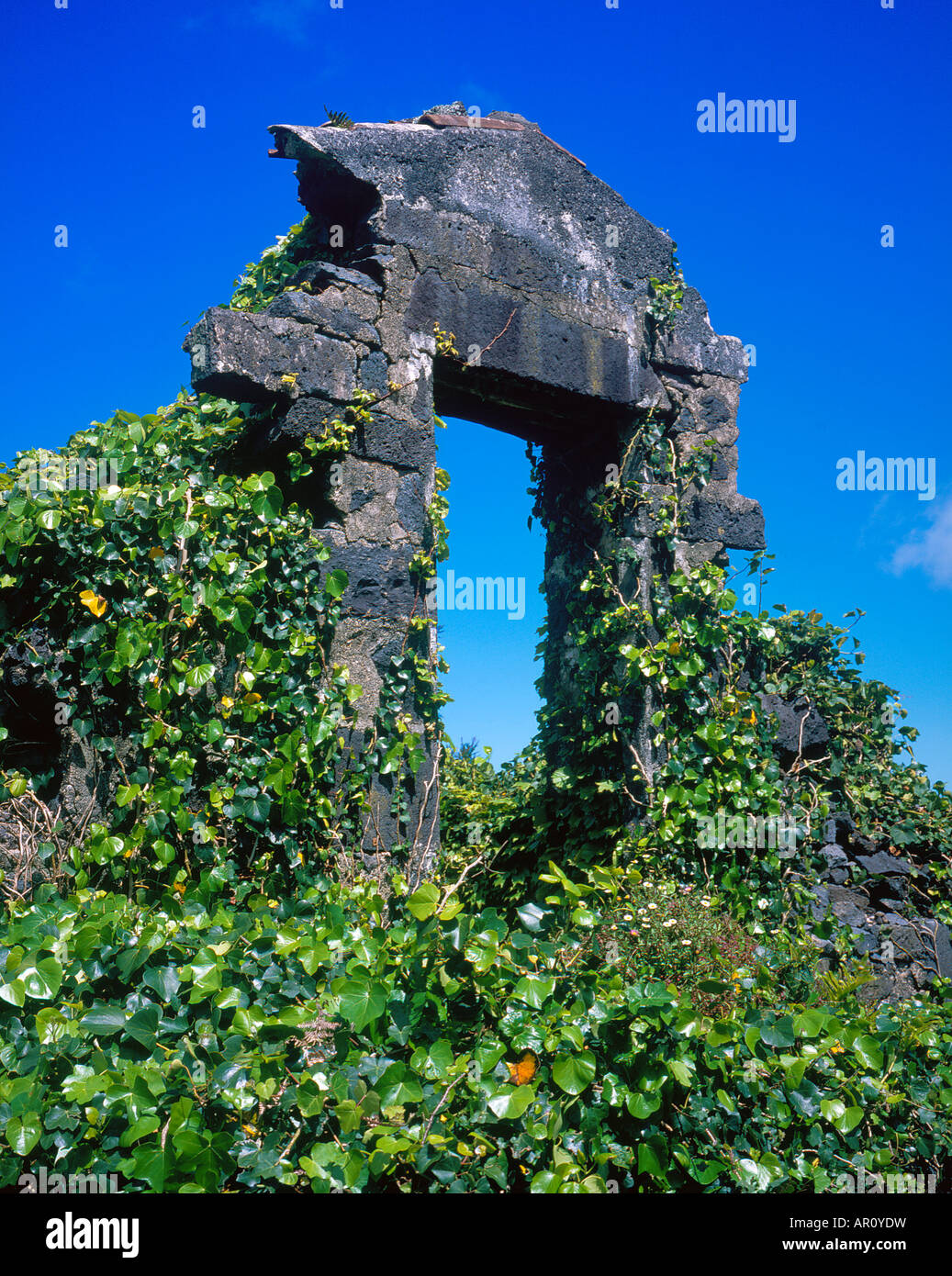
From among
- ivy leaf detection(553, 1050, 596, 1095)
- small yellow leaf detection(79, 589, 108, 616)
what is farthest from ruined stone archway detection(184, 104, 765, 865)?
ivy leaf detection(553, 1050, 596, 1095)

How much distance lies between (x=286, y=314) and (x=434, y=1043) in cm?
306

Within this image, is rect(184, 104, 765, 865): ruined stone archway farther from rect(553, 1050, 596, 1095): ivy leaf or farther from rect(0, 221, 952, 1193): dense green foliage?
rect(553, 1050, 596, 1095): ivy leaf

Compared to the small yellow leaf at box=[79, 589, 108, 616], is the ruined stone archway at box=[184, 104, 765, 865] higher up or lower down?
higher up

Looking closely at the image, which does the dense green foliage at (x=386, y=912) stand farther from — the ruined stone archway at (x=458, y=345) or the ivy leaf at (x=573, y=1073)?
the ruined stone archway at (x=458, y=345)

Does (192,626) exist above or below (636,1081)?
above

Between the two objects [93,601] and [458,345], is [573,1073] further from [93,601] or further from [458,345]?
[458,345]

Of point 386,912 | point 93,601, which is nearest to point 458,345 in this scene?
point 93,601

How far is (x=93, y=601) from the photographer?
3.27 m

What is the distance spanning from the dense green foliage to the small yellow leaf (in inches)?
1.5

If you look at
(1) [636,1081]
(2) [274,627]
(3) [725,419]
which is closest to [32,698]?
(2) [274,627]

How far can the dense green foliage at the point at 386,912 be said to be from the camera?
1873 mm

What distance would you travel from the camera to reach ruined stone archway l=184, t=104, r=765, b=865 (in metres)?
3.85
